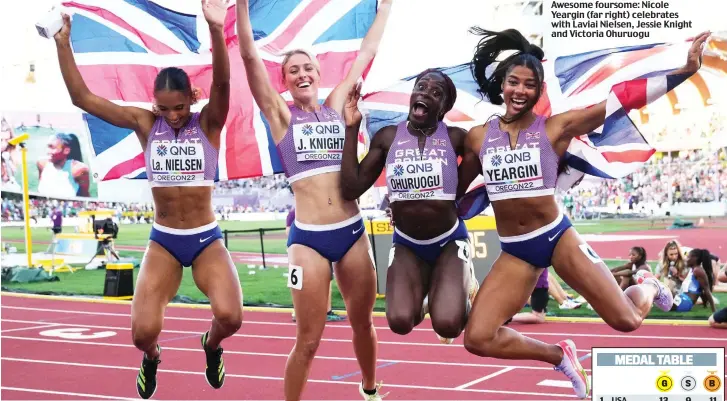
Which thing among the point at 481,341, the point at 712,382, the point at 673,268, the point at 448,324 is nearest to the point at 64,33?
the point at 448,324

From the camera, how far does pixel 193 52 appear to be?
6383 millimetres

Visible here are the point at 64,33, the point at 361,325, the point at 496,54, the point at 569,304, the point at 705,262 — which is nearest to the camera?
the point at 64,33

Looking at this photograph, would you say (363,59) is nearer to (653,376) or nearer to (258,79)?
(258,79)

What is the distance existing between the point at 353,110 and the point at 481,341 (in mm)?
1597

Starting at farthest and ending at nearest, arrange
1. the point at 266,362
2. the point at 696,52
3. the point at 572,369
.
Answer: the point at 266,362, the point at 572,369, the point at 696,52

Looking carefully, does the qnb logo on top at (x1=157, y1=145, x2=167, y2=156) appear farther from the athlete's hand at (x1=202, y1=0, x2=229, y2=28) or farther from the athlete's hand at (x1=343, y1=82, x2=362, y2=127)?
the athlete's hand at (x1=343, y1=82, x2=362, y2=127)

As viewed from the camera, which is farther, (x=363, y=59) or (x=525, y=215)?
(x=363, y=59)

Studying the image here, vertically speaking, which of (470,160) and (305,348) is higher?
(470,160)

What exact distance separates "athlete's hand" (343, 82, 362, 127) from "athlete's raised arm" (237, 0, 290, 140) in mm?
389

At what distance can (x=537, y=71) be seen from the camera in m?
4.77

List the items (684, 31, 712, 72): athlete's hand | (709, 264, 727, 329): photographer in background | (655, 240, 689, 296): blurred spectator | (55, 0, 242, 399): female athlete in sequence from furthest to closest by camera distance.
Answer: (655, 240, 689, 296): blurred spectator
(709, 264, 727, 329): photographer in background
(55, 0, 242, 399): female athlete
(684, 31, 712, 72): athlete's hand

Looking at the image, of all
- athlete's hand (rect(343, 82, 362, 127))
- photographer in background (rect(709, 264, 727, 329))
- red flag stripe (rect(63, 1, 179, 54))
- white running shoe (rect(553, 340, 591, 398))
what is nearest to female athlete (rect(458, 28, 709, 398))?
white running shoe (rect(553, 340, 591, 398))

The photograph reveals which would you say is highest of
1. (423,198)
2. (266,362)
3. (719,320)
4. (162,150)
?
(162,150)

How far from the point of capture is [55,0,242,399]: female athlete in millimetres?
5016
